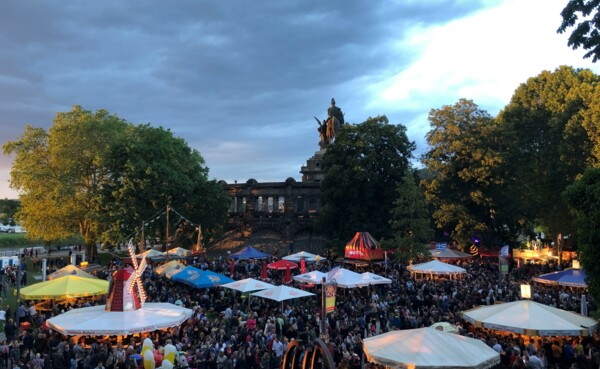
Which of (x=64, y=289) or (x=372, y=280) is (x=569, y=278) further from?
(x=64, y=289)

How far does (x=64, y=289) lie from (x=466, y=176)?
105 feet

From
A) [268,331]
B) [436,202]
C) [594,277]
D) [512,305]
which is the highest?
[436,202]

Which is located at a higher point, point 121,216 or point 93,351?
point 121,216

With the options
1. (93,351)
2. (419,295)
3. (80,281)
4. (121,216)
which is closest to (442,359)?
(93,351)

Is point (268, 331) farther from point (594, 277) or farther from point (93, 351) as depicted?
point (594, 277)

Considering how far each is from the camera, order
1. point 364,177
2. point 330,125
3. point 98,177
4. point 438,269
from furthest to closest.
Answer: point 330,125 < point 98,177 < point 364,177 < point 438,269

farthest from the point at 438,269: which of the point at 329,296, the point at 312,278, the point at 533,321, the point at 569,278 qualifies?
the point at 329,296

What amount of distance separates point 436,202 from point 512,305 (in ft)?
84.7

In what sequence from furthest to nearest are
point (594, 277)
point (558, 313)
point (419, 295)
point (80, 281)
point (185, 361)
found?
point (419, 295) → point (80, 281) → point (558, 313) → point (594, 277) → point (185, 361)

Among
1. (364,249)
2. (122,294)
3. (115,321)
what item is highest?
(364,249)

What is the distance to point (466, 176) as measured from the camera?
4034cm

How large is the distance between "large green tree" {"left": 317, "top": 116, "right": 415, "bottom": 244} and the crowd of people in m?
15.2

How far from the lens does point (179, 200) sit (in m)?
43.8

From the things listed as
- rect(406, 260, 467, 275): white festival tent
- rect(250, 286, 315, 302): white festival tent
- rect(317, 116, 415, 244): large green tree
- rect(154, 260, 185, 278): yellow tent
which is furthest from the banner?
rect(317, 116, 415, 244): large green tree
